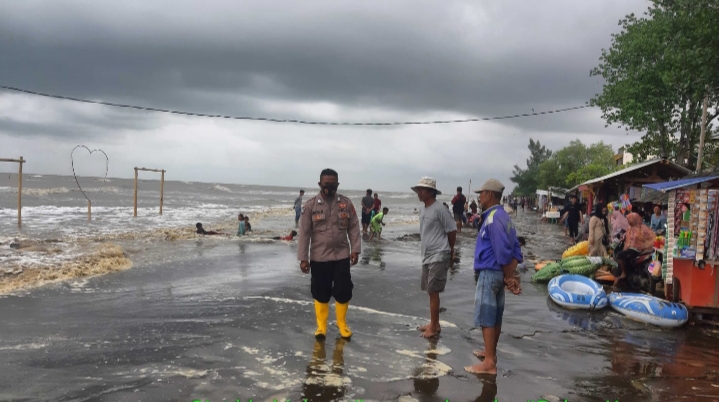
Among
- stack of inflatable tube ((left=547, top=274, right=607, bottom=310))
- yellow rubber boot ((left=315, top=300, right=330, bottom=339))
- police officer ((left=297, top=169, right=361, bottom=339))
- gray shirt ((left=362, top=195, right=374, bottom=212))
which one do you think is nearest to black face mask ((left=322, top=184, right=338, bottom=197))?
police officer ((left=297, top=169, right=361, bottom=339))

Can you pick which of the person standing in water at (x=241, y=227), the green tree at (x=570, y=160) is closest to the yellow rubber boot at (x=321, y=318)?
→ the person standing in water at (x=241, y=227)

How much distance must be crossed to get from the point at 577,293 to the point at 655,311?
1.27m

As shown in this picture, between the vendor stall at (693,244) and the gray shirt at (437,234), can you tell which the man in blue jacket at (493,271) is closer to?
the gray shirt at (437,234)

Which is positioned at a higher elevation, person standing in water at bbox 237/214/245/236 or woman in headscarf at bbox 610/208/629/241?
woman in headscarf at bbox 610/208/629/241

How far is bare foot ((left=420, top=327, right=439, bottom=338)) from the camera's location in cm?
599

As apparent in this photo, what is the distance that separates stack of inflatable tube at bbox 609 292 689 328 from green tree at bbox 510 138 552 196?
225ft

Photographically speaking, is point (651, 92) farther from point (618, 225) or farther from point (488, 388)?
point (488, 388)

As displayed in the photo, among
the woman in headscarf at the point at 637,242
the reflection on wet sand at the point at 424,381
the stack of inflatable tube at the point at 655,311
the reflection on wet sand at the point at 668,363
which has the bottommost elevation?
the reflection on wet sand at the point at 424,381

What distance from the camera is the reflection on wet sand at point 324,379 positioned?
4164mm

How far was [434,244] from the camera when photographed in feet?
19.7

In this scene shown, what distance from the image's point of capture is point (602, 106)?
2523cm

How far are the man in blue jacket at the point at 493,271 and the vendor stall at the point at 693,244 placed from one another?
438 cm

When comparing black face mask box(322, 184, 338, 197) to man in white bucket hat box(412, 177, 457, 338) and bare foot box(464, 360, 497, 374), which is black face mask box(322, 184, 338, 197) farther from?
bare foot box(464, 360, 497, 374)

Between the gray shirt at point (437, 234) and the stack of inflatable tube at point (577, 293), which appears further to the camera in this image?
the stack of inflatable tube at point (577, 293)
